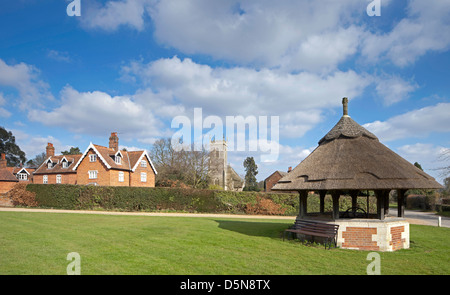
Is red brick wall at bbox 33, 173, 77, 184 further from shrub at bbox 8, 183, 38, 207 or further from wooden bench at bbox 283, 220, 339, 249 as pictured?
wooden bench at bbox 283, 220, 339, 249

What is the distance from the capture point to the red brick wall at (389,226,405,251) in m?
11.2

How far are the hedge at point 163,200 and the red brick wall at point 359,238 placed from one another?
1729 centimetres

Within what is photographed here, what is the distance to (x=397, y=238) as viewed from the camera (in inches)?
450

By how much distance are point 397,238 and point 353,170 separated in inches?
123

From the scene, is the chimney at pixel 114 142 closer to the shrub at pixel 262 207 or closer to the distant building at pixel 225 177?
the shrub at pixel 262 207

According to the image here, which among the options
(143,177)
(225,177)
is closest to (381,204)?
(143,177)

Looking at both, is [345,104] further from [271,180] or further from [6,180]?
[6,180]

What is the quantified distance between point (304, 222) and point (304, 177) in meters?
1.93

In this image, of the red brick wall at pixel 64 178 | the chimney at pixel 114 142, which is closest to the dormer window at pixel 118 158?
the chimney at pixel 114 142

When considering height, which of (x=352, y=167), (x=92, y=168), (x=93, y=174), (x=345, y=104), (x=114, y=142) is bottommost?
(x=93, y=174)

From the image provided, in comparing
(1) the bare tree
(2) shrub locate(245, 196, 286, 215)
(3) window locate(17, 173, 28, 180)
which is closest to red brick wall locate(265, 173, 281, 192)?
(1) the bare tree
